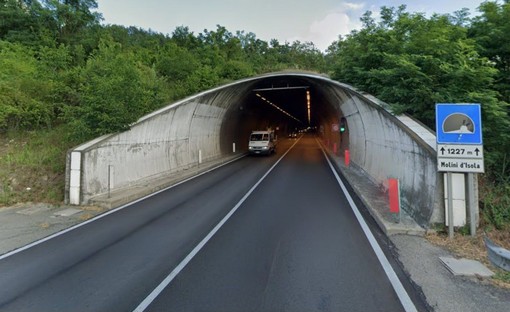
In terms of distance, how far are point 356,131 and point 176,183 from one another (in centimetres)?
1069

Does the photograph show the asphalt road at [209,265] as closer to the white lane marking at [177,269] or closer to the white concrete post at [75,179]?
the white lane marking at [177,269]

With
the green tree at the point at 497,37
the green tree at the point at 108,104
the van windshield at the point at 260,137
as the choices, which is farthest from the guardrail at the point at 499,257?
the van windshield at the point at 260,137

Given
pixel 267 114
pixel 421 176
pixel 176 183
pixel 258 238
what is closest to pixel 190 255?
pixel 258 238

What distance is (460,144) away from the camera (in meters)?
6.38

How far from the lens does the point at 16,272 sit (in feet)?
17.6

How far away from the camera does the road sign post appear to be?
6.26m

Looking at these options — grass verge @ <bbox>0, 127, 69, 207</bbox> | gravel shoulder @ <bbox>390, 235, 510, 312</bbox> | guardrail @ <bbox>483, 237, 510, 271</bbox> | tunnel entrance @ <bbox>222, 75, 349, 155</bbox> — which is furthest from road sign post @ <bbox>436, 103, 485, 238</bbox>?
tunnel entrance @ <bbox>222, 75, 349, 155</bbox>

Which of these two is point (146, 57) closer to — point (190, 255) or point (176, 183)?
point (176, 183)

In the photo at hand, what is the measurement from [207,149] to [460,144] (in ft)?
59.7

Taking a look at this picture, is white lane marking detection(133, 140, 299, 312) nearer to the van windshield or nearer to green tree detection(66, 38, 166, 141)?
green tree detection(66, 38, 166, 141)

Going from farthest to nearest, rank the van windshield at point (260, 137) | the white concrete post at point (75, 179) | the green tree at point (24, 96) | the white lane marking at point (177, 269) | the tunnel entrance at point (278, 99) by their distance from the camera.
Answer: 1. the van windshield at point (260, 137)
2. the tunnel entrance at point (278, 99)
3. the green tree at point (24, 96)
4. the white concrete post at point (75, 179)
5. the white lane marking at point (177, 269)

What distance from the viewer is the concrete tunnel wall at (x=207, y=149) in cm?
772

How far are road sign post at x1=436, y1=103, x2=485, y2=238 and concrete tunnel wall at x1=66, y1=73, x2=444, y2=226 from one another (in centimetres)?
37

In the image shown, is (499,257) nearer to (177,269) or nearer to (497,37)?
(177,269)
